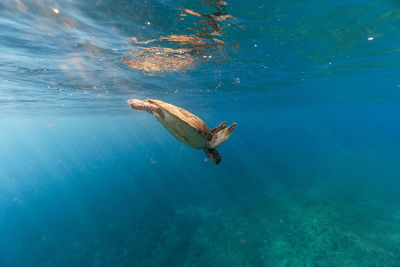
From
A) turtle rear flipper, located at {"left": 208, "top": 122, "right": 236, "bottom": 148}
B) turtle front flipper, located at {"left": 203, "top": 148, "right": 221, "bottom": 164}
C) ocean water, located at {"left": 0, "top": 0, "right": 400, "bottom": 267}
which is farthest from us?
ocean water, located at {"left": 0, "top": 0, "right": 400, "bottom": 267}

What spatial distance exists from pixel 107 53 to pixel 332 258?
1740 centimetres

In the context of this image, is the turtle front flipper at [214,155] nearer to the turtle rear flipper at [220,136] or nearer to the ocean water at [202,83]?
the turtle rear flipper at [220,136]

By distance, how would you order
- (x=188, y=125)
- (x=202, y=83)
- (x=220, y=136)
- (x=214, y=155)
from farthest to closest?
(x=202, y=83)
(x=214, y=155)
(x=220, y=136)
(x=188, y=125)

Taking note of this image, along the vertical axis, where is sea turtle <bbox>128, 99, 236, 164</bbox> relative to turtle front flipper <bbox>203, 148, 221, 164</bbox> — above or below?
above

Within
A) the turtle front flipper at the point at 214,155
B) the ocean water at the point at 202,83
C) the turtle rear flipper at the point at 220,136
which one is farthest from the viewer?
the ocean water at the point at 202,83

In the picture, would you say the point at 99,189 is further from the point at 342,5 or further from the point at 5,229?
the point at 342,5

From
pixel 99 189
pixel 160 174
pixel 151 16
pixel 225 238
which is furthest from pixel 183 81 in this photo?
pixel 99 189

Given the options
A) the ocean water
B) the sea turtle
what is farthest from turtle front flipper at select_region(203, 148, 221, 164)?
the ocean water

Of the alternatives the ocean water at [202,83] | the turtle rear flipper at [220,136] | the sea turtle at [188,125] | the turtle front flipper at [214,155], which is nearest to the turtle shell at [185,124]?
the sea turtle at [188,125]

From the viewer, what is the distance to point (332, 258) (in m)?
10.3

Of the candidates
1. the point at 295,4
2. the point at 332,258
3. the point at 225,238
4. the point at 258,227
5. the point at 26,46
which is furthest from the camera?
the point at 258,227

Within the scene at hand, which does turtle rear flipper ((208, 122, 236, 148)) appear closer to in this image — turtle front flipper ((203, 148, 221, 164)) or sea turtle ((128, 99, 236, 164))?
sea turtle ((128, 99, 236, 164))

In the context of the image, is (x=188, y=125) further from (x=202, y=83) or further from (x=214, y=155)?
(x=202, y=83)

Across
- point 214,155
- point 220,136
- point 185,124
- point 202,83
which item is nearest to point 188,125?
point 185,124
